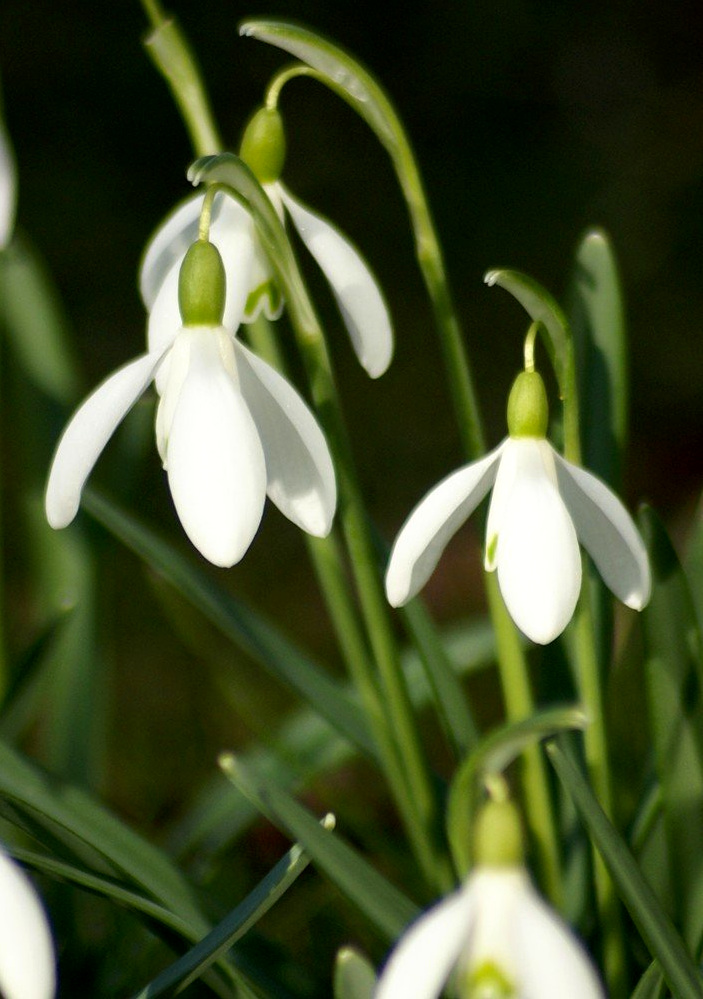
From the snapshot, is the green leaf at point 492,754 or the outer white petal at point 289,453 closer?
the green leaf at point 492,754

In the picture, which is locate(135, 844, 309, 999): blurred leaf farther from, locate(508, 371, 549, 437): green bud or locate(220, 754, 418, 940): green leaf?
locate(508, 371, 549, 437): green bud

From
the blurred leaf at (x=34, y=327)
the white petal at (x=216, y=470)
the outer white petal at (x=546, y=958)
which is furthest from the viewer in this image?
the blurred leaf at (x=34, y=327)

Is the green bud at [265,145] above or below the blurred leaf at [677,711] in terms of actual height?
above

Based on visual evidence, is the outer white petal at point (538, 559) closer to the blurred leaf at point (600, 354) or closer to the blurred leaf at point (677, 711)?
the blurred leaf at point (677, 711)

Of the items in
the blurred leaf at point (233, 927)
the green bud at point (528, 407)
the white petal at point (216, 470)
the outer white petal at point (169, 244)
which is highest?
the outer white petal at point (169, 244)

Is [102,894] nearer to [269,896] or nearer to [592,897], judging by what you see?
[269,896]

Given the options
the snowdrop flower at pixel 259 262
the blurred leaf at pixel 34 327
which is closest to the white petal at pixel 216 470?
the snowdrop flower at pixel 259 262
